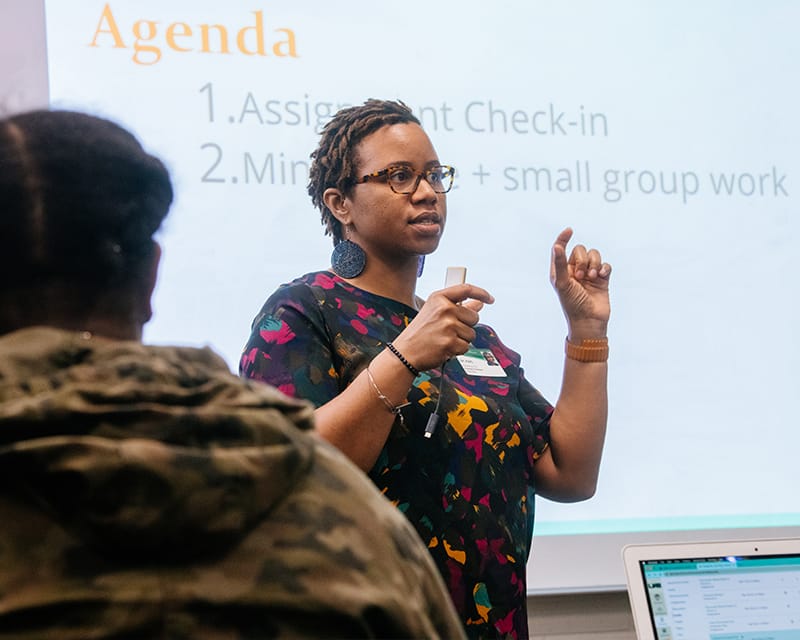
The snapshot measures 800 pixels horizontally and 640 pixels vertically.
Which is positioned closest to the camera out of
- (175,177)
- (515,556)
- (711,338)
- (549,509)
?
(175,177)

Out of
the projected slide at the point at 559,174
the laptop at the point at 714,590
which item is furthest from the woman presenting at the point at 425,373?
the projected slide at the point at 559,174

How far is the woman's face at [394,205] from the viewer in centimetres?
180

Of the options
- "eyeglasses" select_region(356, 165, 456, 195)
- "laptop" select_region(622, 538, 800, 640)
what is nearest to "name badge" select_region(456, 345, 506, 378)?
"eyeglasses" select_region(356, 165, 456, 195)

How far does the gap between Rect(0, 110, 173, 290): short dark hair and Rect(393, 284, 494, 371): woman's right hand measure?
2.65ft

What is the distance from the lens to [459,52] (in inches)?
109

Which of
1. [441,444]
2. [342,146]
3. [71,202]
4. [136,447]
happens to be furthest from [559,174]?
[136,447]

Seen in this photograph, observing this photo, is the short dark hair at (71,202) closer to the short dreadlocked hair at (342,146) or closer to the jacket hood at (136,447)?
the jacket hood at (136,447)

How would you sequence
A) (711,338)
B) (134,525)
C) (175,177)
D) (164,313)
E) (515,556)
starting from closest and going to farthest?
(134,525) < (175,177) < (515,556) < (164,313) < (711,338)

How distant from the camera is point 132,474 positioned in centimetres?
69

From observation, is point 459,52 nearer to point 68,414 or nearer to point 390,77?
point 390,77

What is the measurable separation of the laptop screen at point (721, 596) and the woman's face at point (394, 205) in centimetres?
71

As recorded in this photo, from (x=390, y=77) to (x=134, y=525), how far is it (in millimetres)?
2147

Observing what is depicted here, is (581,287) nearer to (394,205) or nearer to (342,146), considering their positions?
(394,205)

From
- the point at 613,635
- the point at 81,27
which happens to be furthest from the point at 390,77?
the point at 613,635
